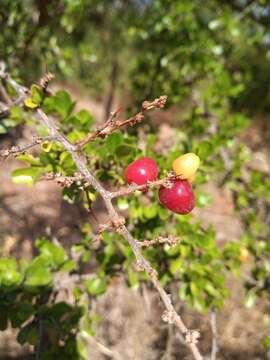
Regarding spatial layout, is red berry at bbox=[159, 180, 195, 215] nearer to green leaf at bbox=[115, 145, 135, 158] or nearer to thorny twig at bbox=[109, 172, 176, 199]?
thorny twig at bbox=[109, 172, 176, 199]

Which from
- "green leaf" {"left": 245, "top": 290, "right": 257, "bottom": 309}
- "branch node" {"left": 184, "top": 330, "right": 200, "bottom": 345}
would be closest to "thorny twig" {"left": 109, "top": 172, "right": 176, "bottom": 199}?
"branch node" {"left": 184, "top": 330, "right": 200, "bottom": 345}

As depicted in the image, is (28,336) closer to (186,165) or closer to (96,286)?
(96,286)

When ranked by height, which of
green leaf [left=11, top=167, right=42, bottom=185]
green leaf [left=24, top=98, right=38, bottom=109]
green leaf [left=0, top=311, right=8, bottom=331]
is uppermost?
green leaf [left=24, top=98, right=38, bottom=109]

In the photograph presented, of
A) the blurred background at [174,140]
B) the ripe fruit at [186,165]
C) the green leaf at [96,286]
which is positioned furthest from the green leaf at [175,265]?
the ripe fruit at [186,165]

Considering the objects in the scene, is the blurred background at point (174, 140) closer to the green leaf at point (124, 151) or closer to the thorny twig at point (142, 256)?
the green leaf at point (124, 151)

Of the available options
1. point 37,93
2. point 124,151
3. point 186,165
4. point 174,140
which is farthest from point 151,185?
point 174,140

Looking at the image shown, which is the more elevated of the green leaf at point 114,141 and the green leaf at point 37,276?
the green leaf at point 114,141

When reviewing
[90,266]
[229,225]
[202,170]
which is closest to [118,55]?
[229,225]
